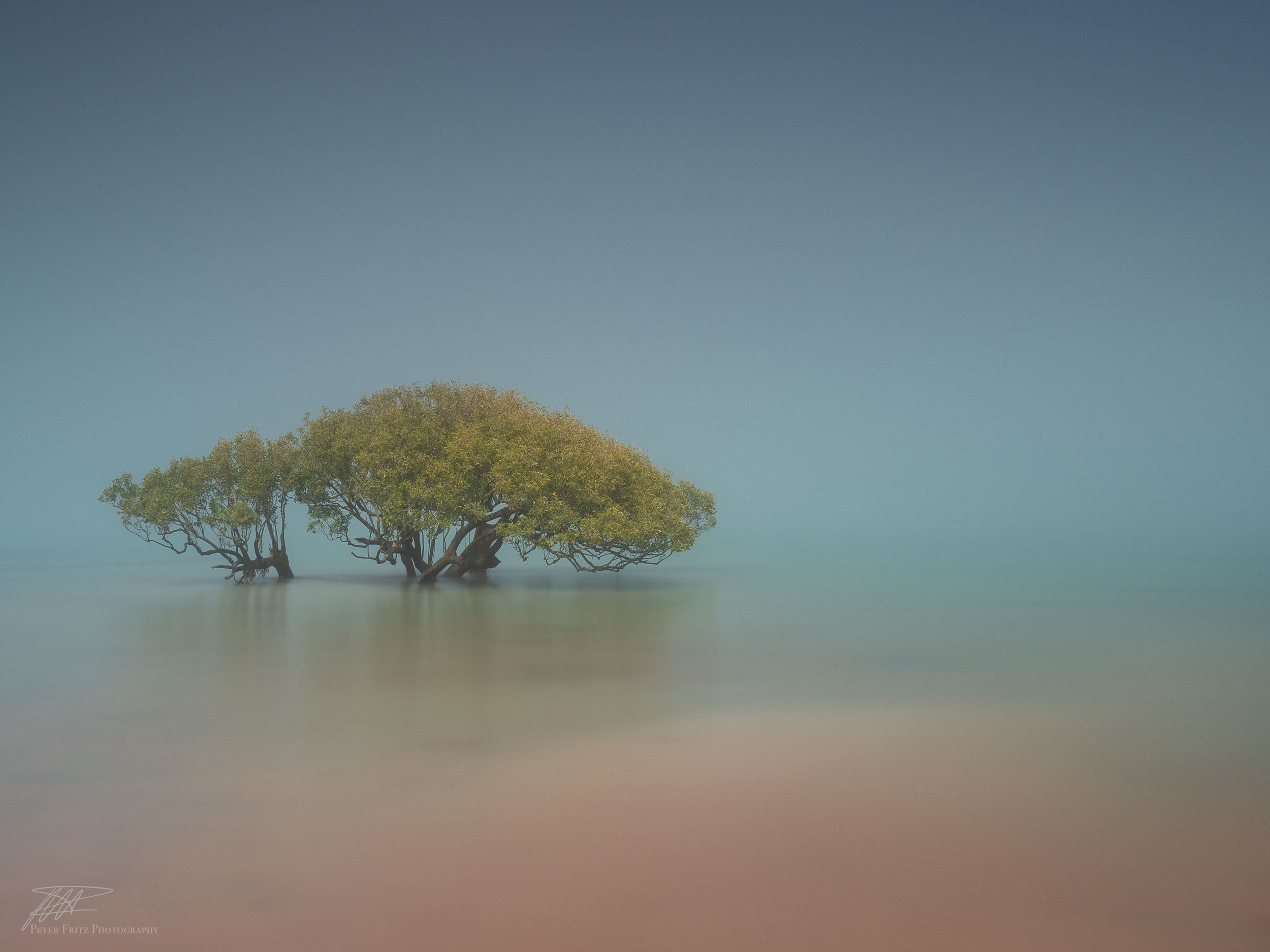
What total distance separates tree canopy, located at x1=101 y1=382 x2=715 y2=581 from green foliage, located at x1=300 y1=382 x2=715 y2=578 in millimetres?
53

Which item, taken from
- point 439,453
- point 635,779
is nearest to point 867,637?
→ point 635,779

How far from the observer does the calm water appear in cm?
513

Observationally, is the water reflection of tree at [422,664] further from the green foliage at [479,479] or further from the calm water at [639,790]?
the green foliage at [479,479]

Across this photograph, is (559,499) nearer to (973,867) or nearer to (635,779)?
(635,779)

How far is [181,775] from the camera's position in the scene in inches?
308

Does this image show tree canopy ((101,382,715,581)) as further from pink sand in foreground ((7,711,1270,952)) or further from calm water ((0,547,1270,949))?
pink sand in foreground ((7,711,1270,952))
